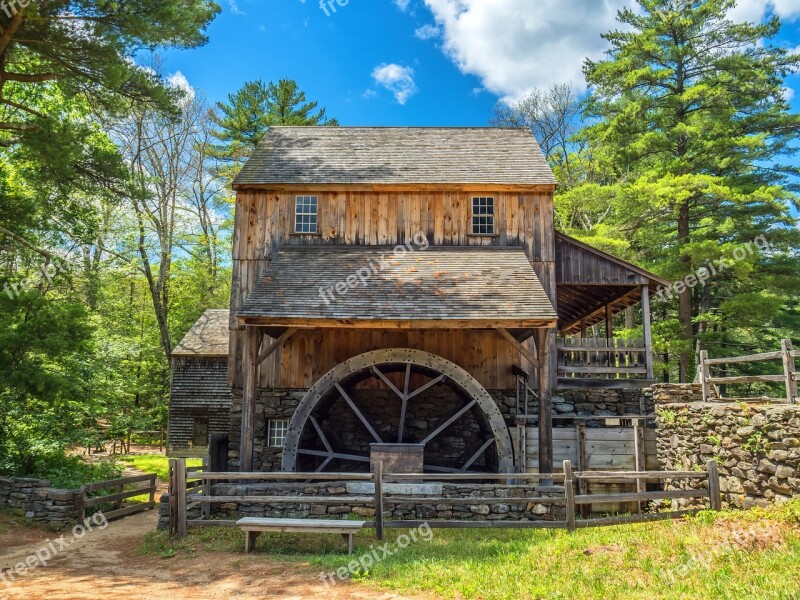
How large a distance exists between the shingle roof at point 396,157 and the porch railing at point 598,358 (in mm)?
3622

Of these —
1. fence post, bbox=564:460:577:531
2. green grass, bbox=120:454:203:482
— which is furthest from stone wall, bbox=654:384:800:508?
green grass, bbox=120:454:203:482

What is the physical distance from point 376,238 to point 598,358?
17.8 ft

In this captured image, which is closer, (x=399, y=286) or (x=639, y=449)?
(x=639, y=449)

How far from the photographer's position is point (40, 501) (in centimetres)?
1004

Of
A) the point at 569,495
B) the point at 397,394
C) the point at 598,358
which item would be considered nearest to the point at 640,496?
the point at 569,495

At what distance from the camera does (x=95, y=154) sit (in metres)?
11.1

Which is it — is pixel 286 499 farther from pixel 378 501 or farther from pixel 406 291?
pixel 406 291

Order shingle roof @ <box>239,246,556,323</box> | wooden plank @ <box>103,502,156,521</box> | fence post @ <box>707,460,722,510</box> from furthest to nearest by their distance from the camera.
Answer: wooden plank @ <box>103,502,156,521</box>, shingle roof @ <box>239,246,556,323</box>, fence post @ <box>707,460,722,510</box>

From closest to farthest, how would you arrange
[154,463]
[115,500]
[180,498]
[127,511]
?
[180,498] → [115,500] → [127,511] → [154,463]

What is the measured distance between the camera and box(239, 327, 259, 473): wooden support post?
1010 centimetres

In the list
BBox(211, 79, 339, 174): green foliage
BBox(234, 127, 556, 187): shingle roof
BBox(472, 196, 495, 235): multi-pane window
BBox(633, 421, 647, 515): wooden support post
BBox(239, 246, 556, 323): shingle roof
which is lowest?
BBox(633, 421, 647, 515): wooden support post

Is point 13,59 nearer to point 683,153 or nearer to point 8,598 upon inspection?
point 8,598

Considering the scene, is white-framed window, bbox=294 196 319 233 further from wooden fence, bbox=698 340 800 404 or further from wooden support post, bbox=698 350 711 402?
wooden fence, bbox=698 340 800 404

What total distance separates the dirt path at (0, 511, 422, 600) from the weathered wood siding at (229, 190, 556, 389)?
4978 millimetres
